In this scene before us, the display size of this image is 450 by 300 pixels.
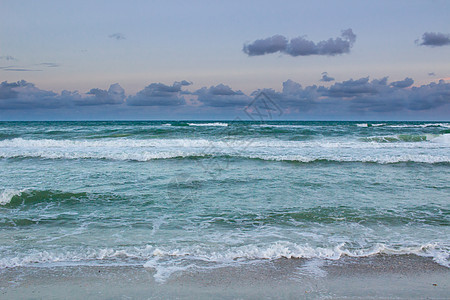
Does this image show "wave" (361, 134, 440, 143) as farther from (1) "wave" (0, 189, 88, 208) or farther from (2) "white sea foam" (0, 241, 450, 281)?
(1) "wave" (0, 189, 88, 208)

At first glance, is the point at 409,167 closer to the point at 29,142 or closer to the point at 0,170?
the point at 0,170

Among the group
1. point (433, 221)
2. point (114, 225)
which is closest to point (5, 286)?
point (114, 225)

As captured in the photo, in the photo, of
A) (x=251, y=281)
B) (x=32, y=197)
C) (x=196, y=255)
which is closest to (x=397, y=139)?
(x=196, y=255)

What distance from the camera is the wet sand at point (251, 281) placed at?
3705 millimetres

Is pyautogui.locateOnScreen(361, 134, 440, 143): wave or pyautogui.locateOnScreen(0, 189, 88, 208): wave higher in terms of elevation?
pyautogui.locateOnScreen(361, 134, 440, 143): wave

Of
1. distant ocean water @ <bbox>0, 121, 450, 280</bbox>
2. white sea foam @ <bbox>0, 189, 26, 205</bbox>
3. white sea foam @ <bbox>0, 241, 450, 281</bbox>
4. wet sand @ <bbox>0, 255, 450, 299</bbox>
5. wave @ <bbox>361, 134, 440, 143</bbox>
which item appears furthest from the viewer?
wave @ <bbox>361, 134, 440, 143</bbox>

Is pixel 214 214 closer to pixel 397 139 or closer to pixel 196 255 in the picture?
pixel 196 255

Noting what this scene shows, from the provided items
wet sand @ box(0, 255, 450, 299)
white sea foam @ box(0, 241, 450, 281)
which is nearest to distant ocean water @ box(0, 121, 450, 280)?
white sea foam @ box(0, 241, 450, 281)

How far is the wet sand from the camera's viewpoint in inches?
146

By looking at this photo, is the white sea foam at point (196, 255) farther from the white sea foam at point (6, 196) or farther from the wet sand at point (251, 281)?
the white sea foam at point (6, 196)

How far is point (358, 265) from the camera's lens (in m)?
4.49

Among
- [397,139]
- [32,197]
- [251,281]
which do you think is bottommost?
[251,281]

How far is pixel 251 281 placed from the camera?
4012mm

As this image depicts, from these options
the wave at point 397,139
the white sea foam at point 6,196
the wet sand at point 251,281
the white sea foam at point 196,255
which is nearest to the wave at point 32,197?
the white sea foam at point 6,196
